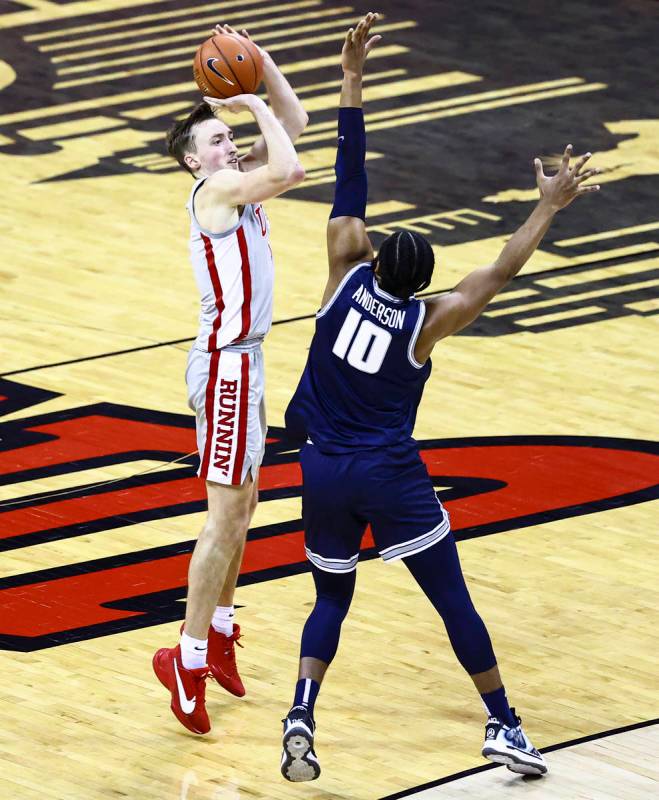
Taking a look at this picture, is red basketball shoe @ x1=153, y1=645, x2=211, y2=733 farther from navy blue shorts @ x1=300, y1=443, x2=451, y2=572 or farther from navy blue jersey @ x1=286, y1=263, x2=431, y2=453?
navy blue jersey @ x1=286, y1=263, x2=431, y2=453

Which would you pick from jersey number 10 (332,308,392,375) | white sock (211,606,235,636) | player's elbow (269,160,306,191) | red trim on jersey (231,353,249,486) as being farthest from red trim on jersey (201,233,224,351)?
white sock (211,606,235,636)

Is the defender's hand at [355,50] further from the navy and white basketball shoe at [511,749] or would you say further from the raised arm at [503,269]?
the navy and white basketball shoe at [511,749]

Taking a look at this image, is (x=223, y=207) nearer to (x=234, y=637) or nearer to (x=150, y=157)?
(x=234, y=637)

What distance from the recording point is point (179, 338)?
10.7m

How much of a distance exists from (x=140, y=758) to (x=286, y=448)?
322 cm

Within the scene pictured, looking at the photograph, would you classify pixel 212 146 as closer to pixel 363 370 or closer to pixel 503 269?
pixel 363 370

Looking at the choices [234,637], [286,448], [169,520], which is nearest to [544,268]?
[286,448]

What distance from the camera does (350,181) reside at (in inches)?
239

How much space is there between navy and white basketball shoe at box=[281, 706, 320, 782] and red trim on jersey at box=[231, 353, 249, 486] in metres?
0.94

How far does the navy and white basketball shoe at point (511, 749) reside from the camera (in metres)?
5.96

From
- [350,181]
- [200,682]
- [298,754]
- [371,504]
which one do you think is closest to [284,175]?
[350,181]

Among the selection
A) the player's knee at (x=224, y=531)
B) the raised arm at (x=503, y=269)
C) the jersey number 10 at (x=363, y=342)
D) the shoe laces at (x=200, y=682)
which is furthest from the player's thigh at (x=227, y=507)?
the raised arm at (x=503, y=269)

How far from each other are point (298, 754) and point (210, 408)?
1.28 meters

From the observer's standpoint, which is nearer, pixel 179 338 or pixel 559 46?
pixel 179 338
